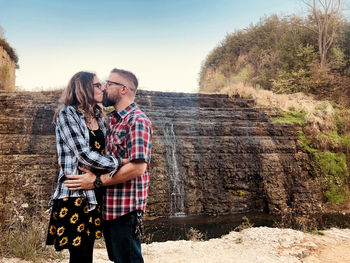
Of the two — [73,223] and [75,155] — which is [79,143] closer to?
[75,155]

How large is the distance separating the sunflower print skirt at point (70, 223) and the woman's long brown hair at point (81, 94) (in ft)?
2.16

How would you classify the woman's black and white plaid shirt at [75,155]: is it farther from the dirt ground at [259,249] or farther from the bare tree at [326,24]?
the bare tree at [326,24]

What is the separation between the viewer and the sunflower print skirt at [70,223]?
1800 mm

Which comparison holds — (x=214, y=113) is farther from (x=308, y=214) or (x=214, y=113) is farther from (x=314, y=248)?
(x=314, y=248)

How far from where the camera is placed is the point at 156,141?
29.2 feet

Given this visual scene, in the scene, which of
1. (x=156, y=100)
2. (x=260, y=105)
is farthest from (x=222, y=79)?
(x=156, y=100)

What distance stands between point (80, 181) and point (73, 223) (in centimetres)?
32

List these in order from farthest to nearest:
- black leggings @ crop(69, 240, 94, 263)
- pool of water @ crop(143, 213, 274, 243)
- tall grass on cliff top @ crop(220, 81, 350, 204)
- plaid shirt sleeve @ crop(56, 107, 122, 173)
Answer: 1. tall grass on cliff top @ crop(220, 81, 350, 204)
2. pool of water @ crop(143, 213, 274, 243)
3. black leggings @ crop(69, 240, 94, 263)
4. plaid shirt sleeve @ crop(56, 107, 122, 173)

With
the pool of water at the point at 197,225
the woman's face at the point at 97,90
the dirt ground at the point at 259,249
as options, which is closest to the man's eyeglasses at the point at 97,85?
the woman's face at the point at 97,90

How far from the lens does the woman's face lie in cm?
210

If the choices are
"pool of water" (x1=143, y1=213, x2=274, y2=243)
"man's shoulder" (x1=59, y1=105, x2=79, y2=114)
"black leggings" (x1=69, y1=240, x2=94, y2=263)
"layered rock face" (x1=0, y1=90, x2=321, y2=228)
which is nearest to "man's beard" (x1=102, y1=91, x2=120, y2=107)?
"man's shoulder" (x1=59, y1=105, x2=79, y2=114)

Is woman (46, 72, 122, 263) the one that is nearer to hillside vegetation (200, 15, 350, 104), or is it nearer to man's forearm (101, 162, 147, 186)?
man's forearm (101, 162, 147, 186)

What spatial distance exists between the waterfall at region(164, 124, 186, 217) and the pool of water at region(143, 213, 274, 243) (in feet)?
1.12

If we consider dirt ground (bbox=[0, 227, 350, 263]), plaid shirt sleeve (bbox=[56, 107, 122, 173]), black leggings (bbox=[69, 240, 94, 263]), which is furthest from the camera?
dirt ground (bbox=[0, 227, 350, 263])
